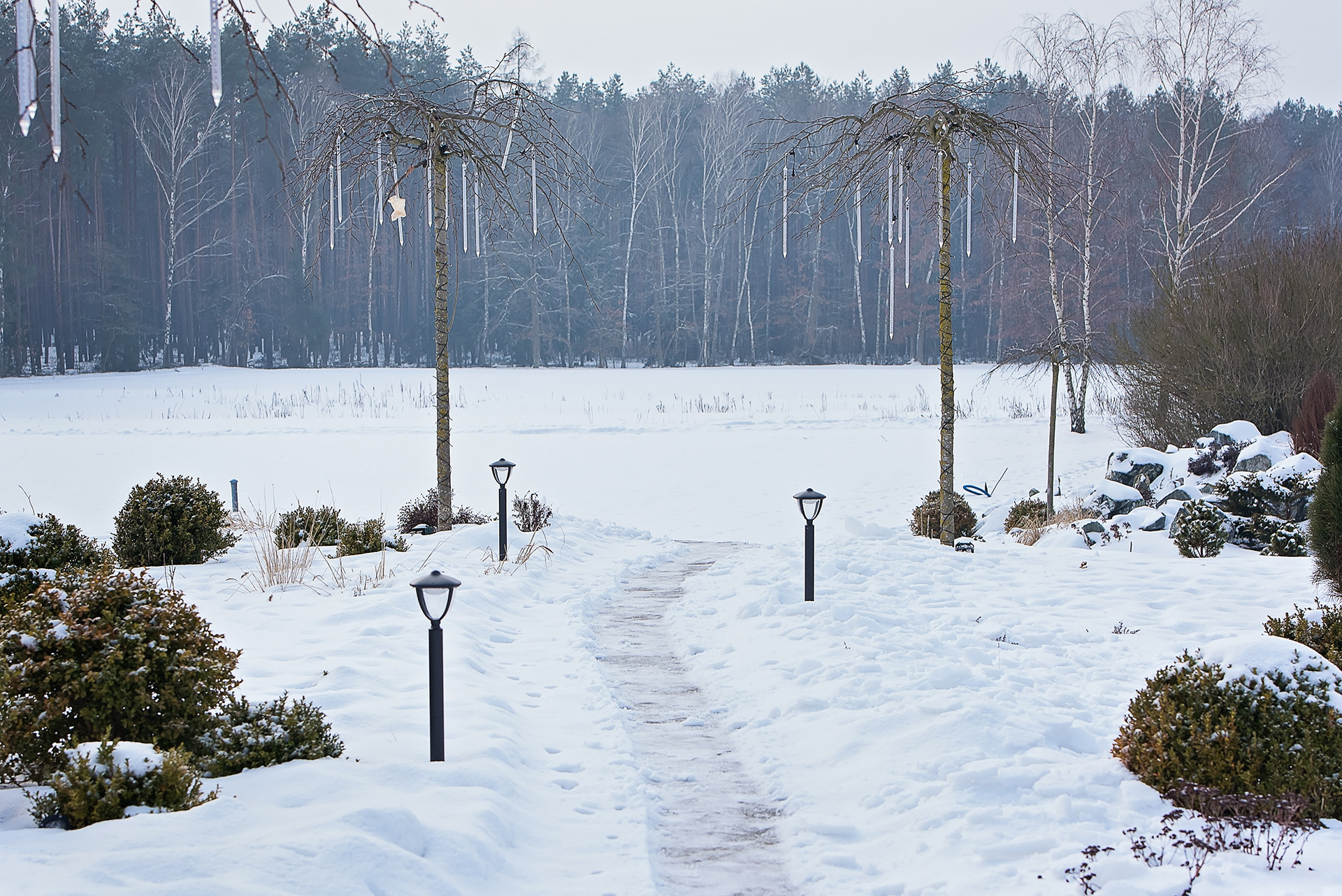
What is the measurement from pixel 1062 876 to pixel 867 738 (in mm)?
1408

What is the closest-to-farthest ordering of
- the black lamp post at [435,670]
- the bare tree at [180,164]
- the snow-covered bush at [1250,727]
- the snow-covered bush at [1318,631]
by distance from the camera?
1. the snow-covered bush at [1250,727]
2. the black lamp post at [435,670]
3. the snow-covered bush at [1318,631]
4. the bare tree at [180,164]

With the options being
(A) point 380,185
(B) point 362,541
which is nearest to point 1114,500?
(B) point 362,541

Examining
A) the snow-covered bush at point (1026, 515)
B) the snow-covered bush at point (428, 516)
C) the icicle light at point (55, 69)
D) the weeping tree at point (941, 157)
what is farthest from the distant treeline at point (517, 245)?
the icicle light at point (55, 69)

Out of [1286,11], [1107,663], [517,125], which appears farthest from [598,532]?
[1286,11]

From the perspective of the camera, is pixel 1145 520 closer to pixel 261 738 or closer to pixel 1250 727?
pixel 1250 727

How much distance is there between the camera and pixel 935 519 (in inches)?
444

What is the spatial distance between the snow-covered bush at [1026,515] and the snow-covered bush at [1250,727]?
7.63 m

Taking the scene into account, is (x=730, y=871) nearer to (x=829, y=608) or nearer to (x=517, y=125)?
(x=829, y=608)

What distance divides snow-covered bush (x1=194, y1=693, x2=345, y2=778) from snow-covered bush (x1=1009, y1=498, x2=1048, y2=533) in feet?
30.8

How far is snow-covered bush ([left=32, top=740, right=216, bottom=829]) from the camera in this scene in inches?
122

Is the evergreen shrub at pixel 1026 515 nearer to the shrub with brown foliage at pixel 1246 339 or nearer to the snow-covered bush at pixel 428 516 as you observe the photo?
the shrub with brown foliage at pixel 1246 339

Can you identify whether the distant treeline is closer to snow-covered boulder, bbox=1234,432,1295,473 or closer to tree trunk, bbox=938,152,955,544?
snow-covered boulder, bbox=1234,432,1295,473

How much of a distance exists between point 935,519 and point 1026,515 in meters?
1.41

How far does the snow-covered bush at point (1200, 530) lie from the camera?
888cm
